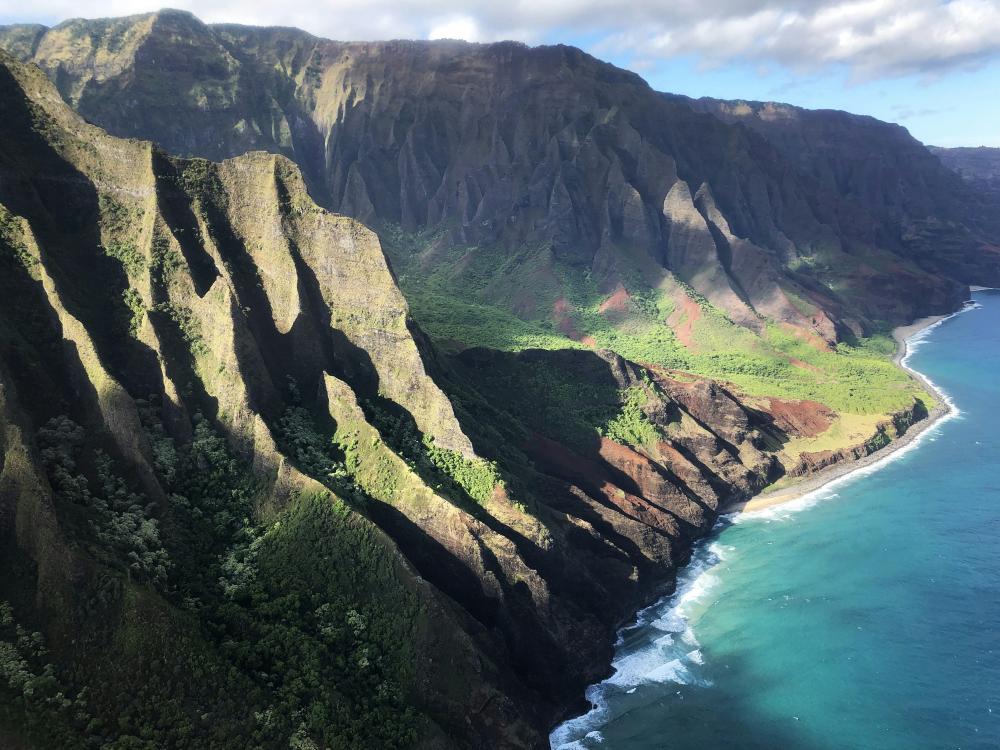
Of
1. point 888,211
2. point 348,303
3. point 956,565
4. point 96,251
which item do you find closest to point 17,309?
point 96,251

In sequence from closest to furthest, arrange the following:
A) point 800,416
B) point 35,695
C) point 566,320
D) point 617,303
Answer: point 35,695
point 800,416
point 566,320
point 617,303

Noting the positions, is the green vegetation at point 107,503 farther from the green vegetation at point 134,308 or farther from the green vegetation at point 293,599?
the green vegetation at point 134,308

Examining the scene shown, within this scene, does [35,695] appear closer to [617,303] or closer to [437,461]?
[437,461]

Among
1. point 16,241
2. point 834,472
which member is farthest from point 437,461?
point 834,472

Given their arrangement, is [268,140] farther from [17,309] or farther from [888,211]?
[888,211]

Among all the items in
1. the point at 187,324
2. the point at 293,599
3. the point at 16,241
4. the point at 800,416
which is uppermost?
the point at 16,241

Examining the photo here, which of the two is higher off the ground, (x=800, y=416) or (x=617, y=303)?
(x=617, y=303)
